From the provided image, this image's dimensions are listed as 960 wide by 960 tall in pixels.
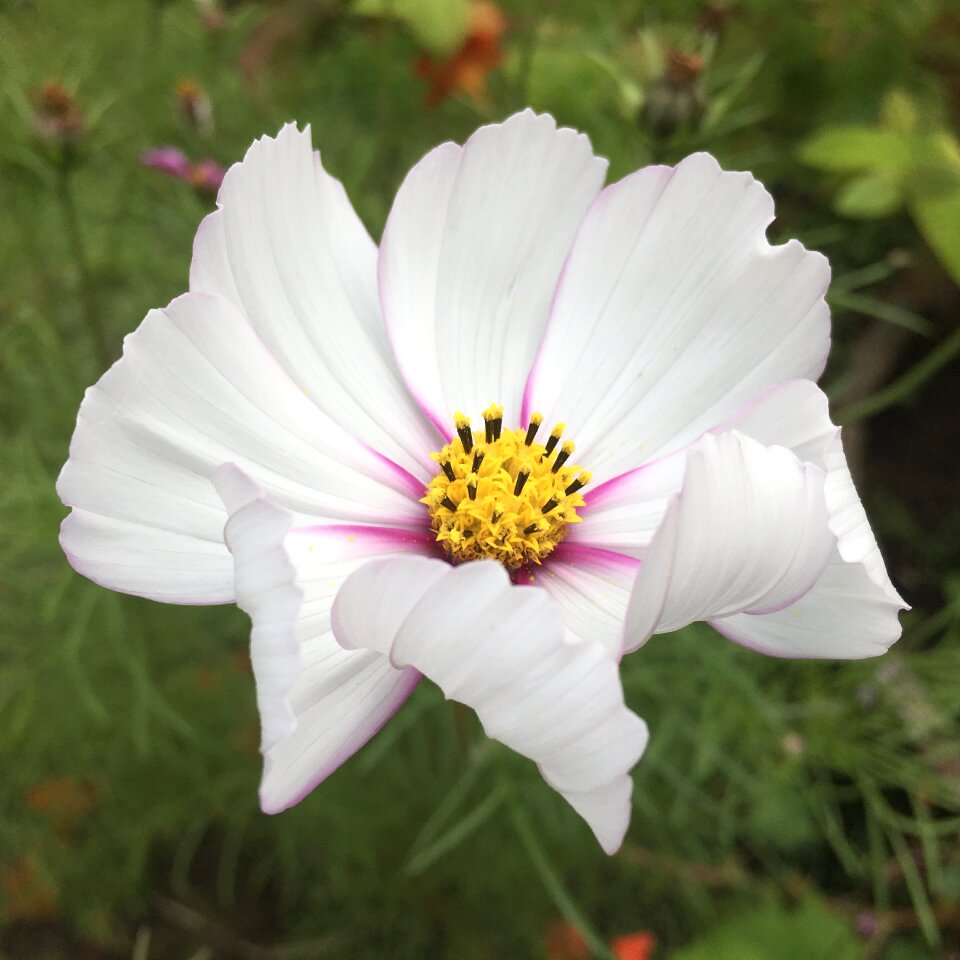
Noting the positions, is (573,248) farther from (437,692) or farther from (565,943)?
(565,943)

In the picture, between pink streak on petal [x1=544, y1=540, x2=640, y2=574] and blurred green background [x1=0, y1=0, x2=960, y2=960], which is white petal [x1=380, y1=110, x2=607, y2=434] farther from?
blurred green background [x1=0, y1=0, x2=960, y2=960]

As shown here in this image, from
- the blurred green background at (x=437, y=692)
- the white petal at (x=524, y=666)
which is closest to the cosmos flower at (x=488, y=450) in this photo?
the white petal at (x=524, y=666)

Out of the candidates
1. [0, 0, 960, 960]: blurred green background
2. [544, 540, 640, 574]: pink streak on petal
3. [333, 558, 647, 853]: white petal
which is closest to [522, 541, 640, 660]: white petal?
[544, 540, 640, 574]: pink streak on petal

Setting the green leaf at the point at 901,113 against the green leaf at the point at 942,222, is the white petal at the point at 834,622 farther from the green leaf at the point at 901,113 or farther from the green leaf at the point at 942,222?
the green leaf at the point at 901,113

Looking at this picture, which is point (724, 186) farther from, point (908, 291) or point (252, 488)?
point (908, 291)

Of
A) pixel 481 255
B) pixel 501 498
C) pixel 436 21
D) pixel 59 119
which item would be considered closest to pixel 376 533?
Result: pixel 501 498
